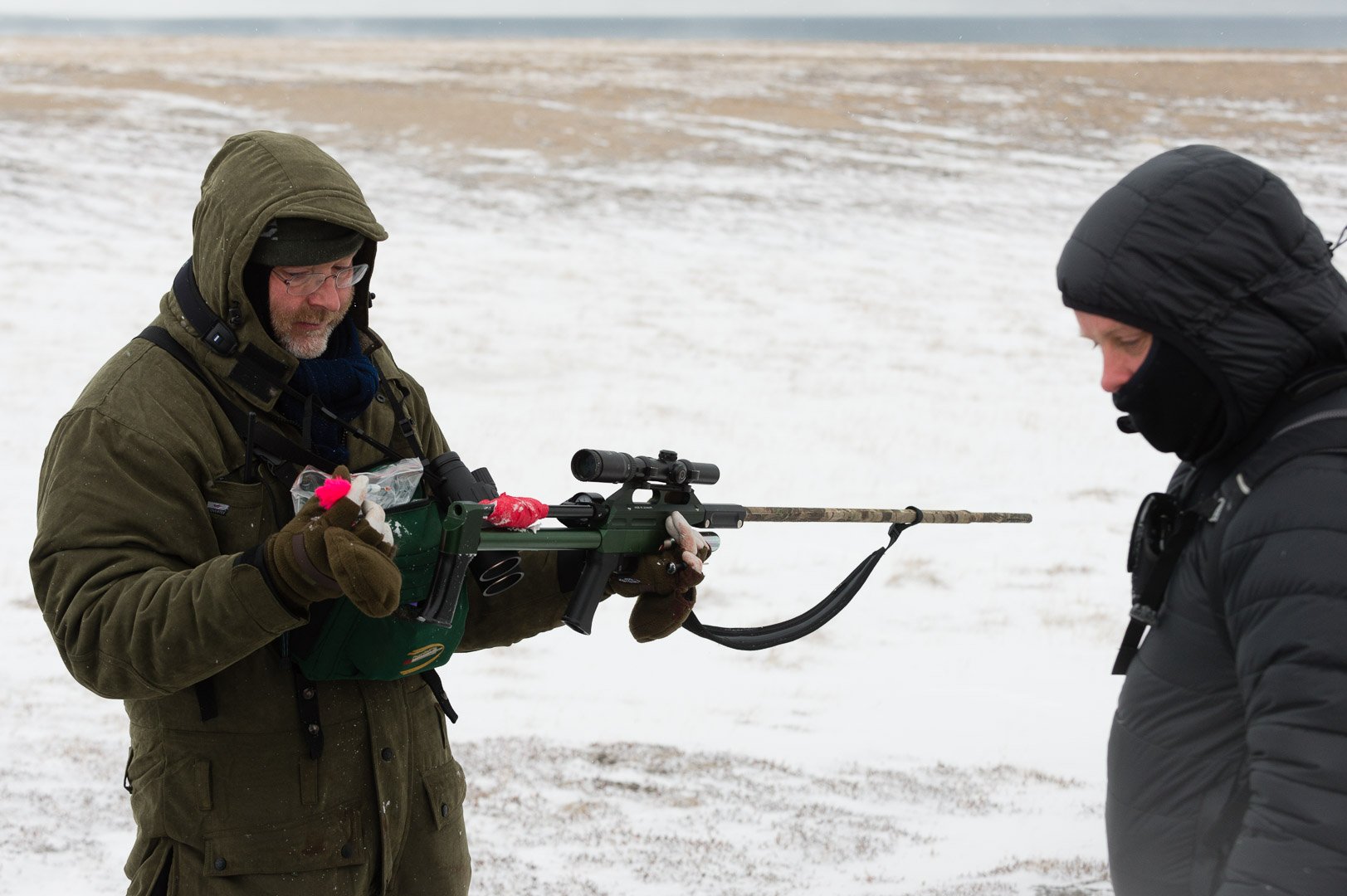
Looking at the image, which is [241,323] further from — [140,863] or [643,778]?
[643,778]

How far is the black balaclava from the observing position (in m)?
2.09

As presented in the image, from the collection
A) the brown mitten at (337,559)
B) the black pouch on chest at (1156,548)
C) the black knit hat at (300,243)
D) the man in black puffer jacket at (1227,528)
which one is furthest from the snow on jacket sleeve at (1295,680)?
the black knit hat at (300,243)

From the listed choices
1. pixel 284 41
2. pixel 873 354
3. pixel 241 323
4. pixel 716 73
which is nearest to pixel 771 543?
pixel 873 354

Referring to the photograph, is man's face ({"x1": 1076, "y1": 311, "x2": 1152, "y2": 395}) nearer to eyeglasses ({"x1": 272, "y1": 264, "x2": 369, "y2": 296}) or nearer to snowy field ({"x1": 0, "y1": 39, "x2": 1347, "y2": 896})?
eyeglasses ({"x1": 272, "y1": 264, "x2": 369, "y2": 296})

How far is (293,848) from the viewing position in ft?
8.84

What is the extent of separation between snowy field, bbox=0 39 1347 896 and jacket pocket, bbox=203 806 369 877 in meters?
2.11

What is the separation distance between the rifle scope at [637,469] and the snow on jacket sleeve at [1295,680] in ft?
4.75

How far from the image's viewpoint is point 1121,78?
36219mm

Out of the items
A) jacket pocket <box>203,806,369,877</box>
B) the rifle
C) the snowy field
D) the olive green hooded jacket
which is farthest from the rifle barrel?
the snowy field

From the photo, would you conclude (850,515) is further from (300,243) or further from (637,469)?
(300,243)

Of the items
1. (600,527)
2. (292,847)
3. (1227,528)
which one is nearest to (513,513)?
(600,527)

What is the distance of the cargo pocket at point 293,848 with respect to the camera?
2635mm

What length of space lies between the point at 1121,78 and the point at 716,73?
1130 centimetres

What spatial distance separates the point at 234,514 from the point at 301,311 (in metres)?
0.49
